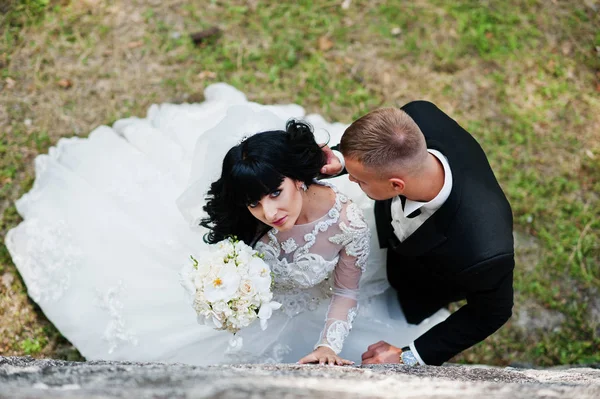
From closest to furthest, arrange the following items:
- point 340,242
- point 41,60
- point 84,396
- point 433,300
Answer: point 84,396 < point 340,242 < point 433,300 < point 41,60

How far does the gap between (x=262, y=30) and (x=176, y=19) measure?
33.0 inches

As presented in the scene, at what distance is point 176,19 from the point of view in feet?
16.4

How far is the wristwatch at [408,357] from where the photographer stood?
293 cm

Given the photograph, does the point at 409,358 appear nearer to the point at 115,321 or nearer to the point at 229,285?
the point at 229,285

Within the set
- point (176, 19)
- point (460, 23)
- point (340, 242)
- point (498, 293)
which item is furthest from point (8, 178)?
point (460, 23)

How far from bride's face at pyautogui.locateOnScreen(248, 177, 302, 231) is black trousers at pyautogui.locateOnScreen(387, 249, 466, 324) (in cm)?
79

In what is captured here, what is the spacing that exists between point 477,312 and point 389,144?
1.05m

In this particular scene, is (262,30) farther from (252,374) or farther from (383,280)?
(252,374)

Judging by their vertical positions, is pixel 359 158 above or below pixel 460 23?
above

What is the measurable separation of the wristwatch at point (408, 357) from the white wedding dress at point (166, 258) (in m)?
0.34

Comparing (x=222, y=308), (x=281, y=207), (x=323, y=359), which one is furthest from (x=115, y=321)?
(x=281, y=207)

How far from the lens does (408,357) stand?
295 centimetres

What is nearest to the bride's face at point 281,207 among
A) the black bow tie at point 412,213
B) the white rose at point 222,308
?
the white rose at point 222,308

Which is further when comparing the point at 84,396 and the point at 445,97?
the point at 445,97
